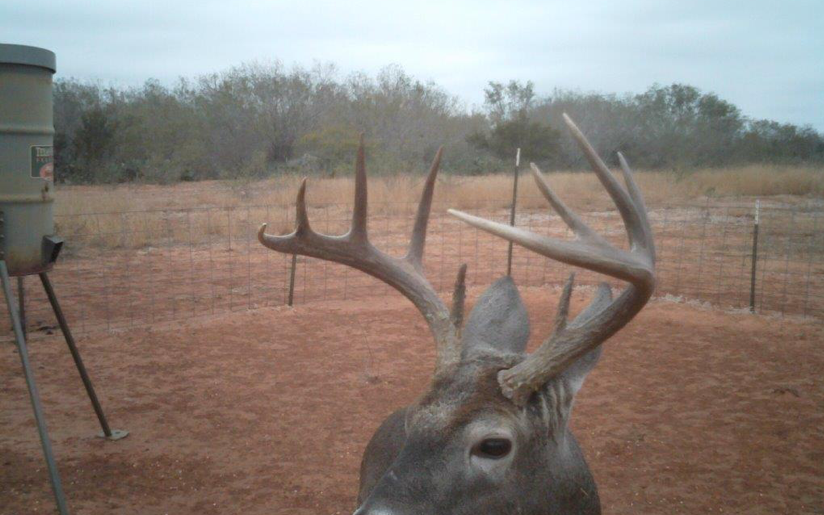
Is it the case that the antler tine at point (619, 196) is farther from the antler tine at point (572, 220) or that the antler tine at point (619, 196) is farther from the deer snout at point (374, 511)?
the deer snout at point (374, 511)

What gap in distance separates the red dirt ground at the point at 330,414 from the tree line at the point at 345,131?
1601 cm

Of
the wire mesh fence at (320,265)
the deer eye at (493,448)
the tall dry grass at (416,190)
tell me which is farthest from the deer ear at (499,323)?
the tall dry grass at (416,190)

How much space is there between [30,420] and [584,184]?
63.3ft

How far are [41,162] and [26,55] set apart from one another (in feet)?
1.88

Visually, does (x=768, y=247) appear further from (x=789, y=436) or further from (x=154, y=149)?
(x=154, y=149)

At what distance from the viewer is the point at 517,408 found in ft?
7.72

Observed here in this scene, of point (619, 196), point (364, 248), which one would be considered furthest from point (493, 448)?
point (364, 248)

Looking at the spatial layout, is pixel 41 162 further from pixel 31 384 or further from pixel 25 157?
pixel 31 384

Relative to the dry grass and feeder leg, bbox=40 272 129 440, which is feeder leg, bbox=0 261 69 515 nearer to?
feeder leg, bbox=40 272 129 440

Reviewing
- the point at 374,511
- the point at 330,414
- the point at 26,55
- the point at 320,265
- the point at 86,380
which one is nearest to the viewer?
the point at 374,511

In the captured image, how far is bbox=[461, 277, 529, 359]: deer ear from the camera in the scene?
9.18 ft

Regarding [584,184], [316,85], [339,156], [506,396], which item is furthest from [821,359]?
[316,85]

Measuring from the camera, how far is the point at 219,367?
21.0ft

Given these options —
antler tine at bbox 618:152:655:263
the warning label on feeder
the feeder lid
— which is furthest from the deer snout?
the feeder lid
